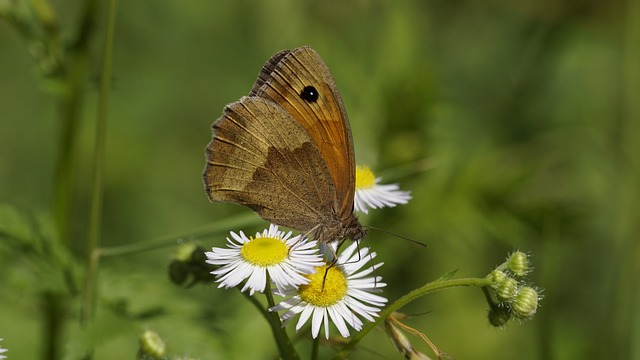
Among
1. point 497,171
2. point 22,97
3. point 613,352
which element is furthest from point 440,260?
point 22,97

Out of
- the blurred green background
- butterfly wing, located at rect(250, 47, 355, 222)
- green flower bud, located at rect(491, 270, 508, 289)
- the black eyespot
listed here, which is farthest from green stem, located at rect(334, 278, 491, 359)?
the black eyespot

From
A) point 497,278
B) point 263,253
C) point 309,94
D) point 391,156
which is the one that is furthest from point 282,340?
point 391,156

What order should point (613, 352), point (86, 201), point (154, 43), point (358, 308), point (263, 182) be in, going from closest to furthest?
point (358, 308)
point (263, 182)
point (613, 352)
point (86, 201)
point (154, 43)

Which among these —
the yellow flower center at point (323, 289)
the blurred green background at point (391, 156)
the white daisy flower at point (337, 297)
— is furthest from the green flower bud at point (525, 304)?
the blurred green background at point (391, 156)

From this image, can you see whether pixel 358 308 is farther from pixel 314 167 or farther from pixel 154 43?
pixel 154 43

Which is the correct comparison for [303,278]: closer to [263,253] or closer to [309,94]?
[263,253]

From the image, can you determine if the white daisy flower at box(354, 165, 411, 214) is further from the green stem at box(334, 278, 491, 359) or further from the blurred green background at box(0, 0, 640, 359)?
the green stem at box(334, 278, 491, 359)
